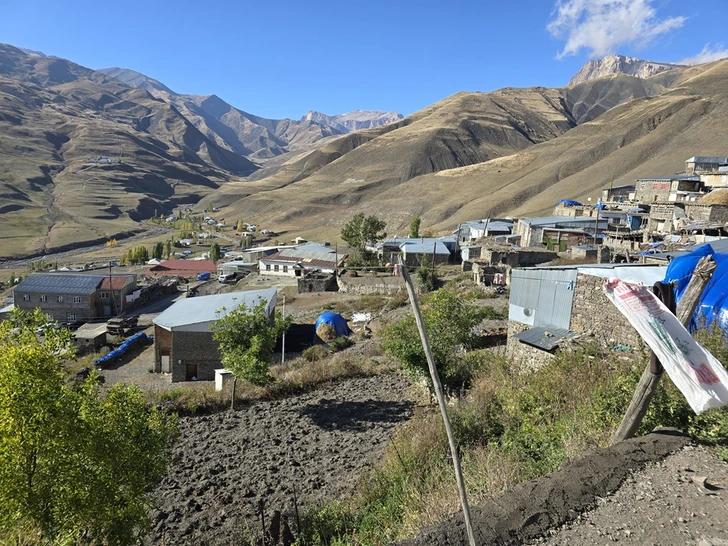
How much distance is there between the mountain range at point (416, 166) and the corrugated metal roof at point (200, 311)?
4937 cm

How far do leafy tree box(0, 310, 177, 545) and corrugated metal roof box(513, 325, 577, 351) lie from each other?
8.29 metres

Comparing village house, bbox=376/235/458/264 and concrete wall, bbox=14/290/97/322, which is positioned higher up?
village house, bbox=376/235/458/264

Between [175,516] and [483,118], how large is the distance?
161647 millimetres

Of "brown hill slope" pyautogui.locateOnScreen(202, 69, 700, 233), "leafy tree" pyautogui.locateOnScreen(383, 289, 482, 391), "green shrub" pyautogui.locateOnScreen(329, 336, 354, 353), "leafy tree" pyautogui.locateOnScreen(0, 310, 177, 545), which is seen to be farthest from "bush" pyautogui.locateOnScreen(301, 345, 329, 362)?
"brown hill slope" pyautogui.locateOnScreen(202, 69, 700, 233)

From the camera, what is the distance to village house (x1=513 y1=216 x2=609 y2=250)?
35.3m

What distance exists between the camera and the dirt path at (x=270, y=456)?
8.14m

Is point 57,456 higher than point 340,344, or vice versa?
point 57,456

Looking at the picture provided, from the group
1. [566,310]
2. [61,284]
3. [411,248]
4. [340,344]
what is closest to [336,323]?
[340,344]

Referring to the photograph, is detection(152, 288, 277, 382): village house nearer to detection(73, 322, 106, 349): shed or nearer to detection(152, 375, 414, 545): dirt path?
detection(152, 375, 414, 545): dirt path

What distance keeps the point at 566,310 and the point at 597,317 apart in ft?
2.55

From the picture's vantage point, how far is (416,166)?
125 metres

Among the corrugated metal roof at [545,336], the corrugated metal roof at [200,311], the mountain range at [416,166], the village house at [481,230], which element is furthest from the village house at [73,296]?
the mountain range at [416,166]

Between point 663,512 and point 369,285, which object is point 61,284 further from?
point 663,512

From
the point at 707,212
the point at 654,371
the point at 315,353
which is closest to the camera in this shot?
the point at 654,371
